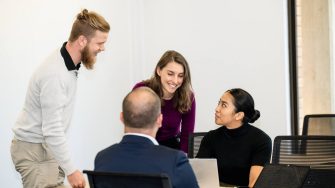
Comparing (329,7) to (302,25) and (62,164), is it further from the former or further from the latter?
(62,164)

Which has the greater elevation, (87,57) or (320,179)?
Result: (87,57)

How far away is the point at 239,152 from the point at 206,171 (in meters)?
0.73

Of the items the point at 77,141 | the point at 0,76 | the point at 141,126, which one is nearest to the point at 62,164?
the point at 141,126

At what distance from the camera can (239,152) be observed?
3.28m

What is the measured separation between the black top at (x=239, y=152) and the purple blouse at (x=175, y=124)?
1.32ft

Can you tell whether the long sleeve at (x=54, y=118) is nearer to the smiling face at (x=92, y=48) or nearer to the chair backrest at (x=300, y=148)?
the smiling face at (x=92, y=48)

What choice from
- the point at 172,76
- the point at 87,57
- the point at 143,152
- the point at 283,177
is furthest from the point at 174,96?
the point at 143,152

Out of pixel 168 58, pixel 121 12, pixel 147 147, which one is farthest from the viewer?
pixel 121 12

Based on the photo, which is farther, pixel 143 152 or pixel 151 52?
pixel 151 52

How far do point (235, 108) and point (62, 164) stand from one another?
1.19 meters

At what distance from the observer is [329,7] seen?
16.8ft

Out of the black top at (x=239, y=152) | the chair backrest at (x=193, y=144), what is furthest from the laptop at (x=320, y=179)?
the chair backrest at (x=193, y=144)

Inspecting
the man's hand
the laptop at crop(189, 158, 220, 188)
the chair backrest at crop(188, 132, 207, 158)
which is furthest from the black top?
the man's hand

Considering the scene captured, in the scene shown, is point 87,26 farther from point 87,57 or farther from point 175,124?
point 175,124
